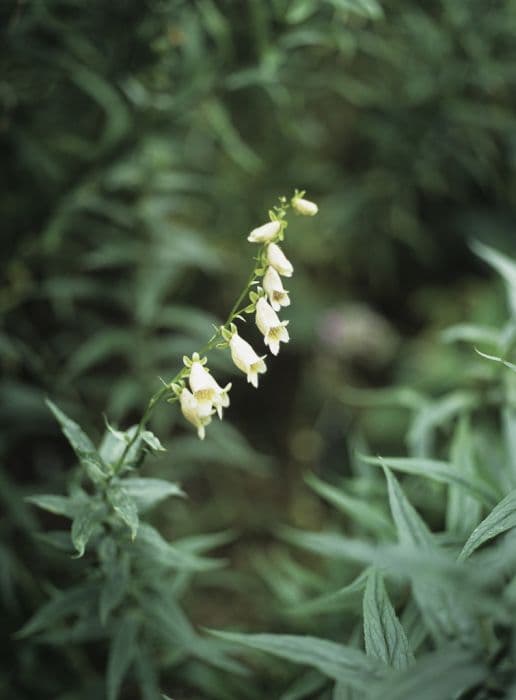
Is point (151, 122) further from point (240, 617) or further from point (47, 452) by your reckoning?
point (240, 617)

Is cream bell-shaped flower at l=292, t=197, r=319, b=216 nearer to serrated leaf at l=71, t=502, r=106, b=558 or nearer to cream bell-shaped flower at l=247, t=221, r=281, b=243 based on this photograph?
cream bell-shaped flower at l=247, t=221, r=281, b=243

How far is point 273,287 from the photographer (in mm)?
1075

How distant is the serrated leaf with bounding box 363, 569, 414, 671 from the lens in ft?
3.06

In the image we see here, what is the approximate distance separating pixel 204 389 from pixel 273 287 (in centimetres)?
20

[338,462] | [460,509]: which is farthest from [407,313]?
[460,509]

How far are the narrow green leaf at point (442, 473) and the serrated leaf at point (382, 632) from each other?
210mm

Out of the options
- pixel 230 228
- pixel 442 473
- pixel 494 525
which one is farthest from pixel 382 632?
pixel 230 228

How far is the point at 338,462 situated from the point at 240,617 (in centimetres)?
76

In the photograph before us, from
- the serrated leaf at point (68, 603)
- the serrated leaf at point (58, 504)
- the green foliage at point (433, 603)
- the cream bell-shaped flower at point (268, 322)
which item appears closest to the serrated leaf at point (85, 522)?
the serrated leaf at point (58, 504)

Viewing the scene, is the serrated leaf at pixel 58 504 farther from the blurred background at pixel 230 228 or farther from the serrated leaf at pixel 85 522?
the blurred background at pixel 230 228

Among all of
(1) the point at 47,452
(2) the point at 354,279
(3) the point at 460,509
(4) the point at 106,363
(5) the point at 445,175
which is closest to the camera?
(3) the point at 460,509

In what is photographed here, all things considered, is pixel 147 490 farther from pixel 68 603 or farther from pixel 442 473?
pixel 442 473

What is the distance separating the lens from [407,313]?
3.73 metres

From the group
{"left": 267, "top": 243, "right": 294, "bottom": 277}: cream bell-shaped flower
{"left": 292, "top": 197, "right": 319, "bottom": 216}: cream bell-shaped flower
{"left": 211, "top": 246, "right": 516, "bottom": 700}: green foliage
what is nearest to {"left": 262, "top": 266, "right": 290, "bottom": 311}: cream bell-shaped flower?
{"left": 267, "top": 243, "right": 294, "bottom": 277}: cream bell-shaped flower
